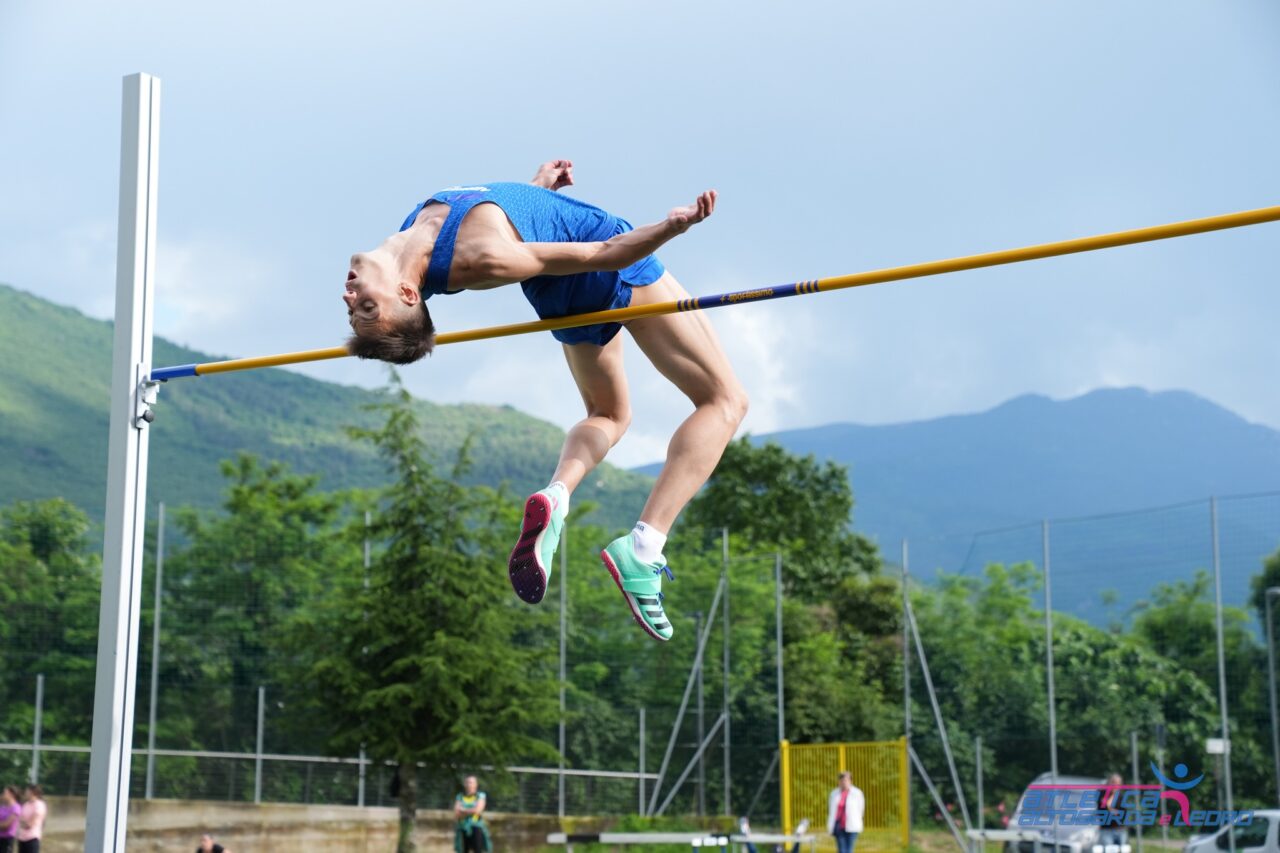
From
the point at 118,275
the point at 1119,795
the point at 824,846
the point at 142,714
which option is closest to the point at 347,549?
the point at 142,714

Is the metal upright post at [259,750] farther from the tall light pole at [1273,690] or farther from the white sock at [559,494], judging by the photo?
the white sock at [559,494]

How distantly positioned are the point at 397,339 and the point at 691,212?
0.69 metres

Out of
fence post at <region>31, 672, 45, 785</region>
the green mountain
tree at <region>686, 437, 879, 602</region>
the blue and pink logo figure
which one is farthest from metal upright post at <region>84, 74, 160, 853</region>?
the green mountain

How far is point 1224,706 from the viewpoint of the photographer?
464 inches

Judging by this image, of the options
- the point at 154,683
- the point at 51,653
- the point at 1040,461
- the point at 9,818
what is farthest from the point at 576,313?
the point at 1040,461

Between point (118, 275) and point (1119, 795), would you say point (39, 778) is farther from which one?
point (118, 275)

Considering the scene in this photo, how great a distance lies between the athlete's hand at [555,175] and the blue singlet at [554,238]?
29cm

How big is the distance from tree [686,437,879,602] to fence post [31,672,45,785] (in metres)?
15.0

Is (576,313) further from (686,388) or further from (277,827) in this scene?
(277,827)

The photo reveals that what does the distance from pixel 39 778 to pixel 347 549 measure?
431 cm

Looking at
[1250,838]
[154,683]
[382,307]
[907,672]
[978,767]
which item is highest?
[382,307]

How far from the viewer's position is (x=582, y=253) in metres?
3.02

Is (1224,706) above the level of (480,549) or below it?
below

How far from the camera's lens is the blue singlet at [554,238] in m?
3.13
